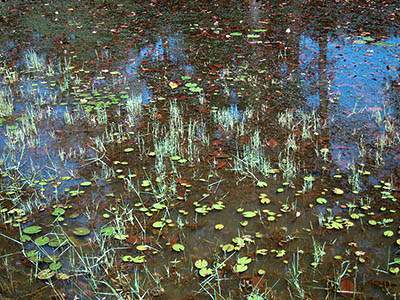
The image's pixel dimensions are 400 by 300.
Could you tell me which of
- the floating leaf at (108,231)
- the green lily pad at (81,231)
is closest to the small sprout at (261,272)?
the floating leaf at (108,231)

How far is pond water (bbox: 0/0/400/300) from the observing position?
133 inches

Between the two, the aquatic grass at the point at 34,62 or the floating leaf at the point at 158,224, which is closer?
the floating leaf at the point at 158,224

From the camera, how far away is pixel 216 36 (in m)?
9.30

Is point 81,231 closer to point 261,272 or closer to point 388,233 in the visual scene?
point 261,272

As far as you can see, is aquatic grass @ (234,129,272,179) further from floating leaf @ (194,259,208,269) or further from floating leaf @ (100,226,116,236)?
floating leaf @ (100,226,116,236)

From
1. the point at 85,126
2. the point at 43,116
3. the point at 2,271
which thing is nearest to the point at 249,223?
the point at 2,271

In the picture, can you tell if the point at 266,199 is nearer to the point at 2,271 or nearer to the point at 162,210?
the point at 162,210

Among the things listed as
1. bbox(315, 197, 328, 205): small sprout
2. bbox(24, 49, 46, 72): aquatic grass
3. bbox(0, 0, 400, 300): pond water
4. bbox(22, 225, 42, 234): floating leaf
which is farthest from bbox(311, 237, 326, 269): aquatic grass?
bbox(24, 49, 46, 72): aquatic grass

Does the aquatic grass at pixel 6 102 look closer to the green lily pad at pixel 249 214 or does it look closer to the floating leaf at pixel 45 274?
Answer: the floating leaf at pixel 45 274

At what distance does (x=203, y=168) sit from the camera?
4.75 metres

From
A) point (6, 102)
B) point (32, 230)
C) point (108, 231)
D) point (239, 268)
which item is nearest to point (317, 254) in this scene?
point (239, 268)

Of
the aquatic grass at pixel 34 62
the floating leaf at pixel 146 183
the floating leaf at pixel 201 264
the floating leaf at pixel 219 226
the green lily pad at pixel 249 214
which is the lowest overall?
the floating leaf at pixel 201 264

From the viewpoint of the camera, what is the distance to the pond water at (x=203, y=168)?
3.38 metres

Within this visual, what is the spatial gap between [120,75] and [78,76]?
2.26ft
